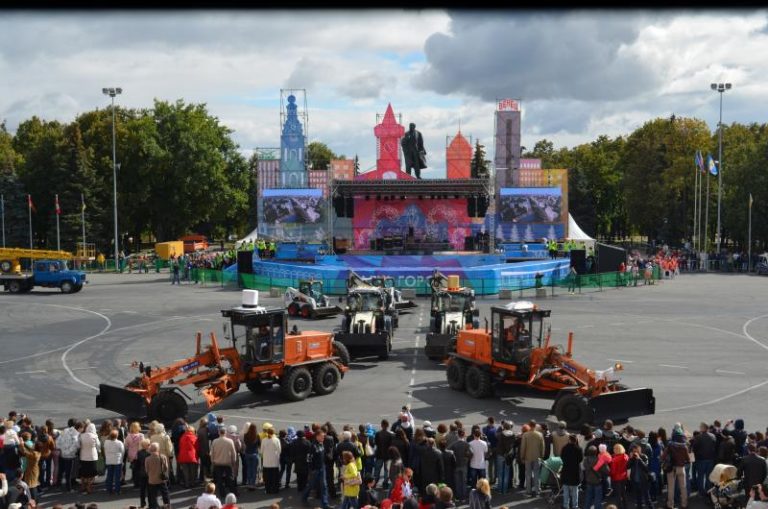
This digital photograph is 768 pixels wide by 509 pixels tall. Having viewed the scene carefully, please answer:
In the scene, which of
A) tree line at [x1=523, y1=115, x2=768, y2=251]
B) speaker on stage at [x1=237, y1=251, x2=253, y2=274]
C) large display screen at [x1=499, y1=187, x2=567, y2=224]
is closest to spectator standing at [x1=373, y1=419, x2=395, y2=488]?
speaker on stage at [x1=237, y1=251, x2=253, y2=274]

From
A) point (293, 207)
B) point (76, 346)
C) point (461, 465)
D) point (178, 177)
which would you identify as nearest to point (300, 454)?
point (461, 465)

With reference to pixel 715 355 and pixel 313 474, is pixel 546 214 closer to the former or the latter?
pixel 715 355

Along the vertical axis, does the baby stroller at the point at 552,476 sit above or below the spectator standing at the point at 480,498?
below

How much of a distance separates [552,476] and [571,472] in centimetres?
85

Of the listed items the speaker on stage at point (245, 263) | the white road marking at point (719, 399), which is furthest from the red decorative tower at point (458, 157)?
the white road marking at point (719, 399)

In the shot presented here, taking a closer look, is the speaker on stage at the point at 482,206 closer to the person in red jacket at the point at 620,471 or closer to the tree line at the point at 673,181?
the tree line at the point at 673,181

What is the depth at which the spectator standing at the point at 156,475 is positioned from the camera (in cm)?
1276

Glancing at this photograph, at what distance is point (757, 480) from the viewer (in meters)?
11.9

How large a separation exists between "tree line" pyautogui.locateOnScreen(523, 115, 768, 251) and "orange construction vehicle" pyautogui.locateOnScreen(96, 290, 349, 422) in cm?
5679

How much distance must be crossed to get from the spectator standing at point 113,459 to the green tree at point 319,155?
10685 cm

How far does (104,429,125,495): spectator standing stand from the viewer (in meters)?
13.7

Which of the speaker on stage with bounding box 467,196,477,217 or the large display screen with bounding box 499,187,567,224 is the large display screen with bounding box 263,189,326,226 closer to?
the speaker on stage with bounding box 467,196,477,217
